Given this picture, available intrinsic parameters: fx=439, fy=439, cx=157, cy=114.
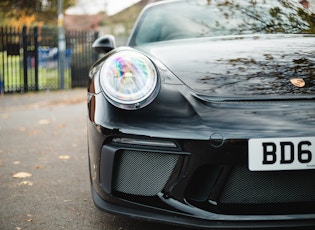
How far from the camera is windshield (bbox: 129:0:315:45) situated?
2.71m

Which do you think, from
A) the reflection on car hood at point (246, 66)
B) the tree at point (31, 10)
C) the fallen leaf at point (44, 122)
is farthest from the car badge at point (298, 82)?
the tree at point (31, 10)

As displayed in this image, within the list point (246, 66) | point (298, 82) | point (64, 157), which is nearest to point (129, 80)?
point (246, 66)

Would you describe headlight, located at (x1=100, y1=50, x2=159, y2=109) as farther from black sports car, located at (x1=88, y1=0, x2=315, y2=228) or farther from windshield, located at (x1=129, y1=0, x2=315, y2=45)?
windshield, located at (x1=129, y1=0, x2=315, y2=45)

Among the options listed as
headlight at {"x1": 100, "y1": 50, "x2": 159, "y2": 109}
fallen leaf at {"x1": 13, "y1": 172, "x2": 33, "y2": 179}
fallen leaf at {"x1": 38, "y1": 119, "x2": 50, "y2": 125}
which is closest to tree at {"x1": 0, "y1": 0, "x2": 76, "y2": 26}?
fallen leaf at {"x1": 38, "y1": 119, "x2": 50, "y2": 125}

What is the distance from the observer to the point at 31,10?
738 inches

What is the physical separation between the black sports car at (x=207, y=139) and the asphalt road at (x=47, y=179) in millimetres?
506

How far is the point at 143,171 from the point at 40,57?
37.1 feet

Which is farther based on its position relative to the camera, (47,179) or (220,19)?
(47,179)

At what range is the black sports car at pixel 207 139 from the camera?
1.67 metres

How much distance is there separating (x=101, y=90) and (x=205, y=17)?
1308 millimetres

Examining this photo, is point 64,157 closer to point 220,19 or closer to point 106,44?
point 106,44

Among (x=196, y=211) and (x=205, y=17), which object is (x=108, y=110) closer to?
(x=196, y=211)

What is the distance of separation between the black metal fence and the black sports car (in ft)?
30.3

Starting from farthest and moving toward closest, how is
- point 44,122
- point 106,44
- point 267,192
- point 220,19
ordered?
point 44,122
point 106,44
point 220,19
point 267,192
